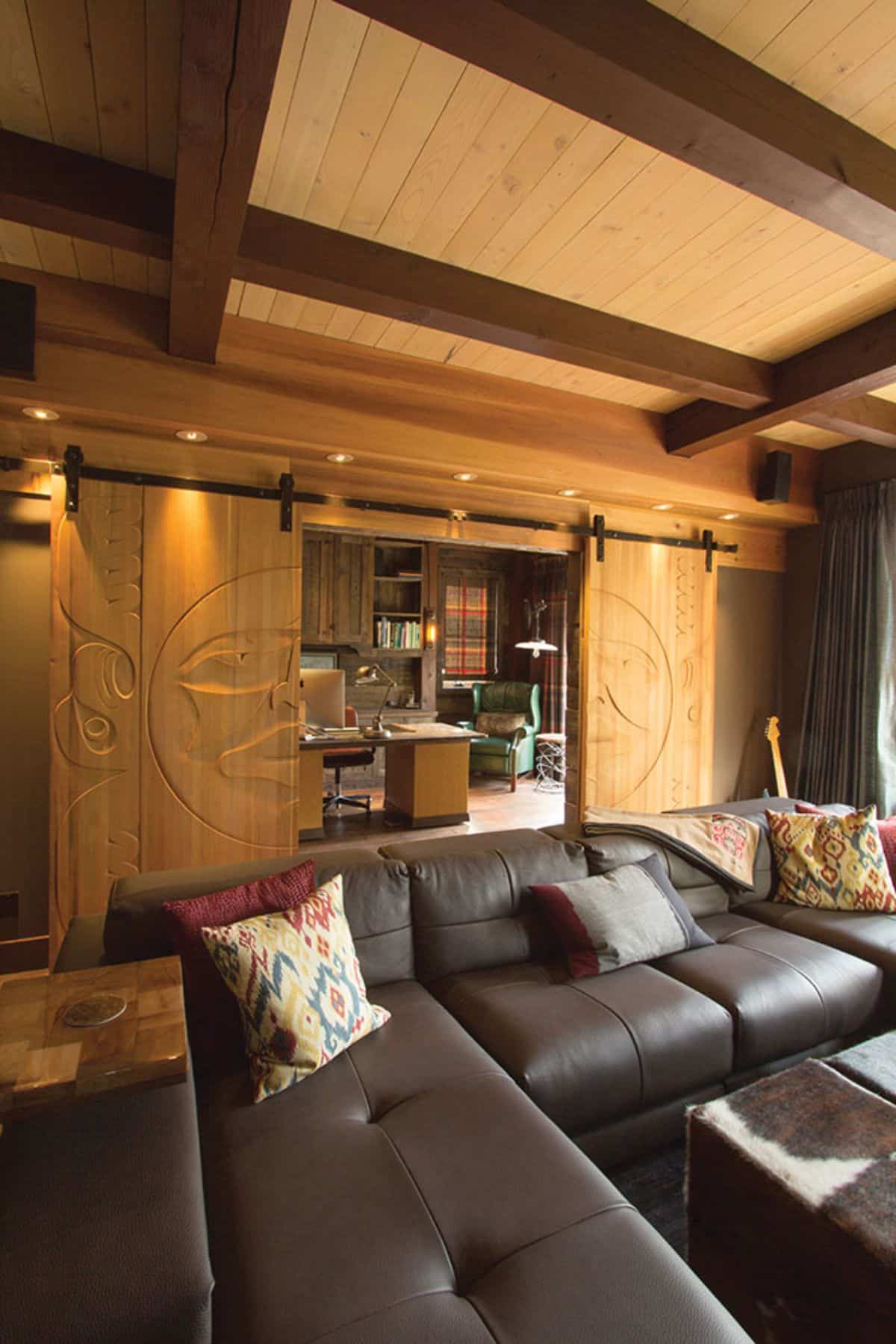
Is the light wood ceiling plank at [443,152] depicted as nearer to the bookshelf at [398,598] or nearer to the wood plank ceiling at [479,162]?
the wood plank ceiling at [479,162]

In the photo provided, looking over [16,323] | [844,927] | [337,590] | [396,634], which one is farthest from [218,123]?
[396,634]

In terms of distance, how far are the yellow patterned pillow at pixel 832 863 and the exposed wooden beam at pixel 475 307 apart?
189 centimetres

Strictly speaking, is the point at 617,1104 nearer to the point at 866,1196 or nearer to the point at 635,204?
the point at 866,1196

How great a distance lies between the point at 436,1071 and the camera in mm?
1515

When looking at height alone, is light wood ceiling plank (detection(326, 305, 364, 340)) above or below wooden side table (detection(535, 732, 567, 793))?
above

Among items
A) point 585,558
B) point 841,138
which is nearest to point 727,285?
point 841,138

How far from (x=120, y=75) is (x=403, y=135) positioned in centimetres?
66

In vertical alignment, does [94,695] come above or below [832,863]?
above

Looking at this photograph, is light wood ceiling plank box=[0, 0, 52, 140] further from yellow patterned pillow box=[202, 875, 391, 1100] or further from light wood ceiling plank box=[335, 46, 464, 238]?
yellow patterned pillow box=[202, 875, 391, 1100]

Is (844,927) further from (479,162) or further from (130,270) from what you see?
(130,270)

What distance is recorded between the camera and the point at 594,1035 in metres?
1.69

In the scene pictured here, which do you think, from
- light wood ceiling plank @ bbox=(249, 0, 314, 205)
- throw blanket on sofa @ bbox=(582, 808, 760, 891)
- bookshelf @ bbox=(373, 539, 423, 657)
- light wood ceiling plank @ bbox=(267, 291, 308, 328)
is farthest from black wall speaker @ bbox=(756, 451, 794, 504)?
bookshelf @ bbox=(373, 539, 423, 657)

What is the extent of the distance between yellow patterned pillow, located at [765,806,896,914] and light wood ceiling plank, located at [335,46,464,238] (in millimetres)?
2717

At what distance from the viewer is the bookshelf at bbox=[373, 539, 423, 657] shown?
734cm
